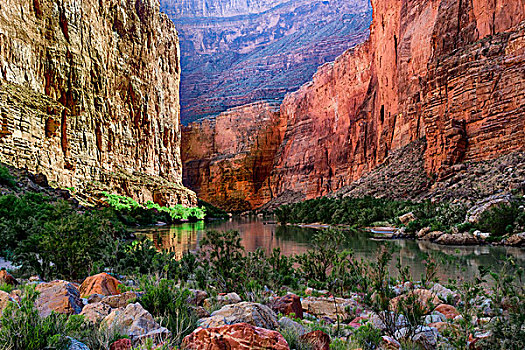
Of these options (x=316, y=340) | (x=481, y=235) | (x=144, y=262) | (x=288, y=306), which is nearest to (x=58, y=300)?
(x=316, y=340)

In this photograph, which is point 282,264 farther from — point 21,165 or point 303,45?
point 303,45

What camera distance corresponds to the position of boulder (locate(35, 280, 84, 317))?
11.0 feet

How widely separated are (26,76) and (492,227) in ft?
108

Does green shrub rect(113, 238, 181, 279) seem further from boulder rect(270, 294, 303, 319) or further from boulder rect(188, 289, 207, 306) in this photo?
boulder rect(270, 294, 303, 319)

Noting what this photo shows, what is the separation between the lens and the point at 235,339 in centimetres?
257

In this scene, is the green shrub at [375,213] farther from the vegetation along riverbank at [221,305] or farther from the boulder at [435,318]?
the boulder at [435,318]

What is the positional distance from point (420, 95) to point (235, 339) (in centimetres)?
4115

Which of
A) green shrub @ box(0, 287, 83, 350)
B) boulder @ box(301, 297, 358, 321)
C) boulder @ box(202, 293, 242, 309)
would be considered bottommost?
boulder @ box(301, 297, 358, 321)

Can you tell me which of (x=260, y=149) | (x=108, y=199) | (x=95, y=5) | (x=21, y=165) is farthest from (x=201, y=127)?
(x=21, y=165)

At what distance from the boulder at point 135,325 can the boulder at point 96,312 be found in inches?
5.4

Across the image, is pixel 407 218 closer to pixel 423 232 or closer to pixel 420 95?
pixel 423 232

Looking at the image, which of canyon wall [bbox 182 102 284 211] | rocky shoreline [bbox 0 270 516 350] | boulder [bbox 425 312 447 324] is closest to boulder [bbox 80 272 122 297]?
rocky shoreline [bbox 0 270 516 350]

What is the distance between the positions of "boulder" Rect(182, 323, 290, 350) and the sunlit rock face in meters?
102

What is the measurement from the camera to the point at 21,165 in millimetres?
24062
